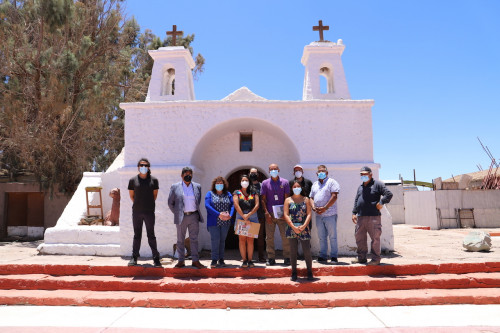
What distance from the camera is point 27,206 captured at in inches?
604

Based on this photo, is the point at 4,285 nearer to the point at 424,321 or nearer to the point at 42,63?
the point at 424,321

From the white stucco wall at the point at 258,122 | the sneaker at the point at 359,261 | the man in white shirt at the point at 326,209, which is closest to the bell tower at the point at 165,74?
the white stucco wall at the point at 258,122

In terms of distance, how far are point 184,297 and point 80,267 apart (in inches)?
93.9

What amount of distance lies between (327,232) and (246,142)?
3.40 metres

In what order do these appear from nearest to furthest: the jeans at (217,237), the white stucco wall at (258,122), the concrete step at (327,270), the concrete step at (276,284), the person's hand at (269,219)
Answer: the concrete step at (276,284) → the concrete step at (327,270) → the jeans at (217,237) → the person's hand at (269,219) → the white stucco wall at (258,122)

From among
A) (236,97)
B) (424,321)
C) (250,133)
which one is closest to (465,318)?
(424,321)

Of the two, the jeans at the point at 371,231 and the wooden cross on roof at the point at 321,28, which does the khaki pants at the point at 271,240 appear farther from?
the wooden cross on roof at the point at 321,28

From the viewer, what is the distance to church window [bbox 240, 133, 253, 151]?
29.0 ft

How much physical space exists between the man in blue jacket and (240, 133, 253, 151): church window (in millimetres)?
3408

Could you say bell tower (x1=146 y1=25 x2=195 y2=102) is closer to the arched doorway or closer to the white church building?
the white church building

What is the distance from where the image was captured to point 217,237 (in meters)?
6.28

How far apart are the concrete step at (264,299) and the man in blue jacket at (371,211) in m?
0.92

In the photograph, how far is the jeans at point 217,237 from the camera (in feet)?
20.4

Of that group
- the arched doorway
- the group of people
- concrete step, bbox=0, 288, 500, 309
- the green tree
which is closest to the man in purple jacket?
the group of people
